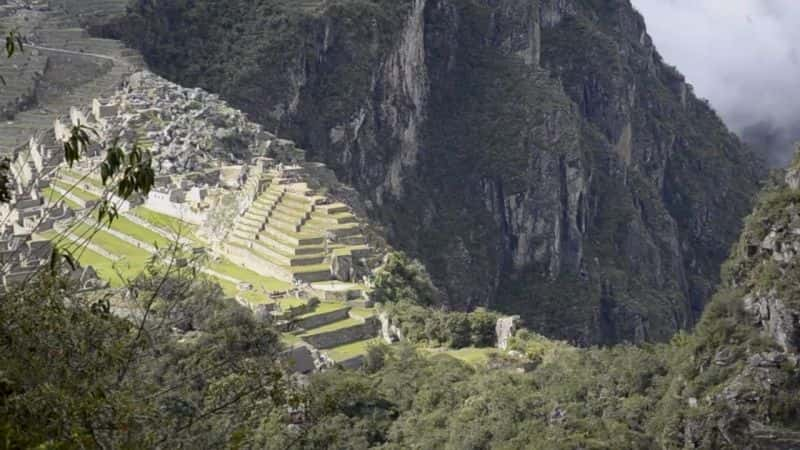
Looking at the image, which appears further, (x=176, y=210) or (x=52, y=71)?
(x=52, y=71)

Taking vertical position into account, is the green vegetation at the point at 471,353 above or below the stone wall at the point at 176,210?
below

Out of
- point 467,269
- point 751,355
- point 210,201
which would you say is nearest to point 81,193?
point 210,201

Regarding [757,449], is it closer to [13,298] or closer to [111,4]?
[13,298]

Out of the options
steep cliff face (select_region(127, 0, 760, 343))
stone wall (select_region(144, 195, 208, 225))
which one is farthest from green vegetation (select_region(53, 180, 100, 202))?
steep cliff face (select_region(127, 0, 760, 343))

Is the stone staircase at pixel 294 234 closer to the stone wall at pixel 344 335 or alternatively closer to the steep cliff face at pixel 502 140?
the stone wall at pixel 344 335

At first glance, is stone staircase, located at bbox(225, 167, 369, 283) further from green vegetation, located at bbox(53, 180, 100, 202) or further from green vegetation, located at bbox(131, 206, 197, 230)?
green vegetation, located at bbox(53, 180, 100, 202)

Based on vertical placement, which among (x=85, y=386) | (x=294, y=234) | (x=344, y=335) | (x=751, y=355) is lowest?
(x=344, y=335)

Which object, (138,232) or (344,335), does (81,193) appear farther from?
(344,335)

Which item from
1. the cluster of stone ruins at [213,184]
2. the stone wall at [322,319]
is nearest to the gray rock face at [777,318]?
the stone wall at [322,319]

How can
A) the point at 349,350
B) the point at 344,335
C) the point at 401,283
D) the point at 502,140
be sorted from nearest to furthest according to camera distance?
the point at 349,350 < the point at 344,335 < the point at 401,283 < the point at 502,140
